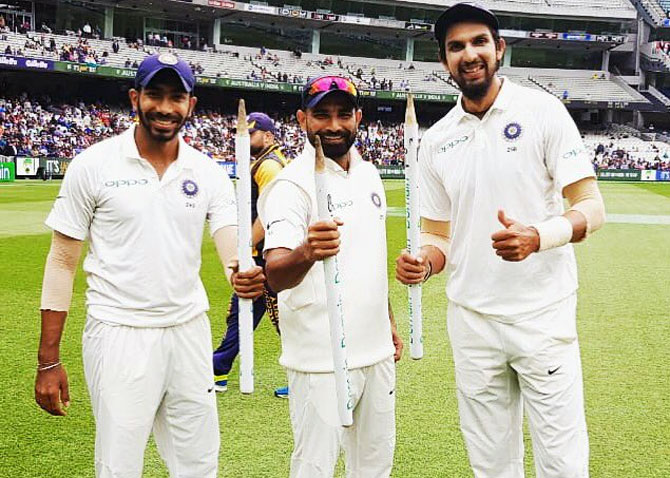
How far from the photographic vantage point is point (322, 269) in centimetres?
359

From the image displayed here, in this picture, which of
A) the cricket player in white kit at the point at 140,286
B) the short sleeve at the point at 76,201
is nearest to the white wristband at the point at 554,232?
the cricket player in white kit at the point at 140,286

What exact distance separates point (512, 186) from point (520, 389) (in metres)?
1.05

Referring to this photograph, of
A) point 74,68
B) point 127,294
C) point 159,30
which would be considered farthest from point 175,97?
point 159,30

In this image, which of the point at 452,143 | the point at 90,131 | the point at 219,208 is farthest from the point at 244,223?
the point at 90,131

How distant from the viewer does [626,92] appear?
233 ft

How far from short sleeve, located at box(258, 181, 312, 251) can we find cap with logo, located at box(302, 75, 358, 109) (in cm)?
44

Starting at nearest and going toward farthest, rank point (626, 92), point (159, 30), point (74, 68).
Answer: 1. point (74, 68)
2. point (159, 30)
3. point (626, 92)

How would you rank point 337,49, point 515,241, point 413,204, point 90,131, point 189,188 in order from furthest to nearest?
1. point 337,49
2. point 90,131
3. point 189,188
4. point 413,204
5. point 515,241

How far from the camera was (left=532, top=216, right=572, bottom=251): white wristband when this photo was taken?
319 centimetres

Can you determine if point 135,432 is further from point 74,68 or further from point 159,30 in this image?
point 159,30

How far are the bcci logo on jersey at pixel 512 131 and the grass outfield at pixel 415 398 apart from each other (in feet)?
8.13

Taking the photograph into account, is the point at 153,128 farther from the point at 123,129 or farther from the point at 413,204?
the point at 123,129

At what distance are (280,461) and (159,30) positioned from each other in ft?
192

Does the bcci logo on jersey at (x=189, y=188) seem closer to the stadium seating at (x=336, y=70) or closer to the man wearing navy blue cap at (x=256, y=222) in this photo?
the man wearing navy blue cap at (x=256, y=222)
